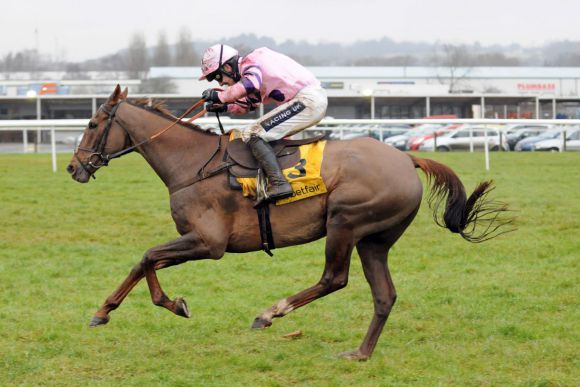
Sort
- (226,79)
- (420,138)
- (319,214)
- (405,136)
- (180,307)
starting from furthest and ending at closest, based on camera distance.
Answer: (405,136) < (420,138) < (226,79) < (319,214) < (180,307)

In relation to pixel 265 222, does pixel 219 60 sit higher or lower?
higher

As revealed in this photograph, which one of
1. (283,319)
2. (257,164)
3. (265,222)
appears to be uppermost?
(257,164)

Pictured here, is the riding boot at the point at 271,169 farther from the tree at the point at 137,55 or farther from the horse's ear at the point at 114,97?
the tree at the point at 137,55

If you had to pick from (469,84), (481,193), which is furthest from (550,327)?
(469,84)

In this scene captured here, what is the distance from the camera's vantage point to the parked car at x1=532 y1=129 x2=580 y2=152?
2814 cm

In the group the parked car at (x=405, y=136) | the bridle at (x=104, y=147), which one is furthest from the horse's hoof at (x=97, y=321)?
the parked car at (x=405, y=136)

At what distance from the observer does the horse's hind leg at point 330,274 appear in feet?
20.1

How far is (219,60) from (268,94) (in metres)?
0.42

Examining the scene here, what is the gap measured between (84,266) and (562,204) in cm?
791

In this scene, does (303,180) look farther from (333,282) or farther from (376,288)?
(376,288)

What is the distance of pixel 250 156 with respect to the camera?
20.8 ft

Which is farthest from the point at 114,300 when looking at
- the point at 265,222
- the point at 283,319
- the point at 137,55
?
the point at 137,55

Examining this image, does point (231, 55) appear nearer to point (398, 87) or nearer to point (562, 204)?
point (562, 204)

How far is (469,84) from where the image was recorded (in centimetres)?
7575
